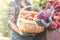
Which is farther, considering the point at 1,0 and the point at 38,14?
the point at 1,0

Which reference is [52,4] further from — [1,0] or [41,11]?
[1,0]

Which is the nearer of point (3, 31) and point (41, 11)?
point (41, 11)

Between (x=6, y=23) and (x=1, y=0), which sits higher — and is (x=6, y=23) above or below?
below

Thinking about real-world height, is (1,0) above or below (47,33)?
above

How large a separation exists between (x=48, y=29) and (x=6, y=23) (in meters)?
0.30

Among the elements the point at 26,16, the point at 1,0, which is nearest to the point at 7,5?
the point at 1,0

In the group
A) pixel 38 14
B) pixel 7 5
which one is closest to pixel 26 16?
pixel 38 14

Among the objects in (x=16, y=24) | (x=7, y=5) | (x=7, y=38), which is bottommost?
(x=7, y=38)

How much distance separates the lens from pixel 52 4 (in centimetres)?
121

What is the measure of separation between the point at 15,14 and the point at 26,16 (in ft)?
0.34

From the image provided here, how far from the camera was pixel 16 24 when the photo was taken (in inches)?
47.4

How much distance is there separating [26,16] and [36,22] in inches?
3.3

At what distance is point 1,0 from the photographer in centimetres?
125

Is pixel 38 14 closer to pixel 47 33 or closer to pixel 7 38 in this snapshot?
pixel 47 33
